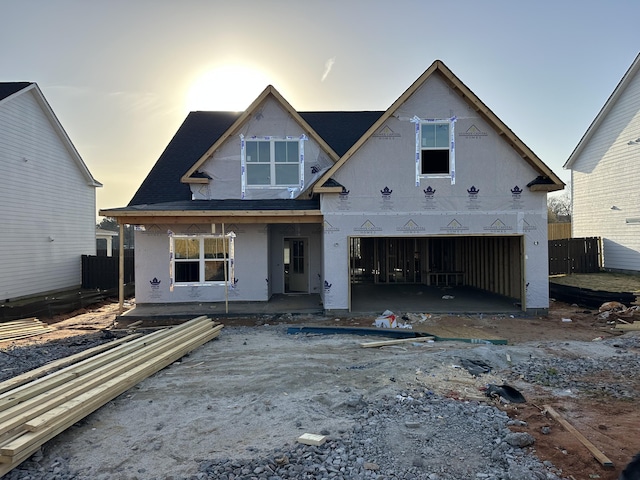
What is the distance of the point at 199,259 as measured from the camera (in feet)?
45.0

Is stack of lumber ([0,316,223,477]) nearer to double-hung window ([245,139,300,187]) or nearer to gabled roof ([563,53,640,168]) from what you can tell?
double-hung window ([245,139,300,187])

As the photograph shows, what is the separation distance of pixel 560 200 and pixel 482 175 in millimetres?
52148

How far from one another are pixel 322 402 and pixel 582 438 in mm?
2965

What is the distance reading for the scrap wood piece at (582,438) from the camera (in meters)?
3.72

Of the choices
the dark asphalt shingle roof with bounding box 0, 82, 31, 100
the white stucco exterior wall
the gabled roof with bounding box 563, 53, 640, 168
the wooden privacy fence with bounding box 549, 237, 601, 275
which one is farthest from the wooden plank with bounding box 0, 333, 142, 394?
the gabled roof with bounding box 563, 53, 640, 168

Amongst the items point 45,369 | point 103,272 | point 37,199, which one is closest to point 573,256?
point 45,369

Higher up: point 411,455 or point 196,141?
point 196,141

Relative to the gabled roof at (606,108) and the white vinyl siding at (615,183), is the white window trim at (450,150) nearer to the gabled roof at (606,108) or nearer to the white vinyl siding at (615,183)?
the white vinyl siding at (615,183)

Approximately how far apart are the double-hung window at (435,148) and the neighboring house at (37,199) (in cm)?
1566

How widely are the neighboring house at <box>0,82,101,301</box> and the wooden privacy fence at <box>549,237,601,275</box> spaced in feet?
75.5

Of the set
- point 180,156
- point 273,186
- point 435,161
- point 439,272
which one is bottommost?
point 439,272

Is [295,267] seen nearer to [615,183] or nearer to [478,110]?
[478,110]

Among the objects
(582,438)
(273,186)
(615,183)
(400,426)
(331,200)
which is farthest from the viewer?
(615,183)

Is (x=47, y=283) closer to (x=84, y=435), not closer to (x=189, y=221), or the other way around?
(x=189, y=221)
